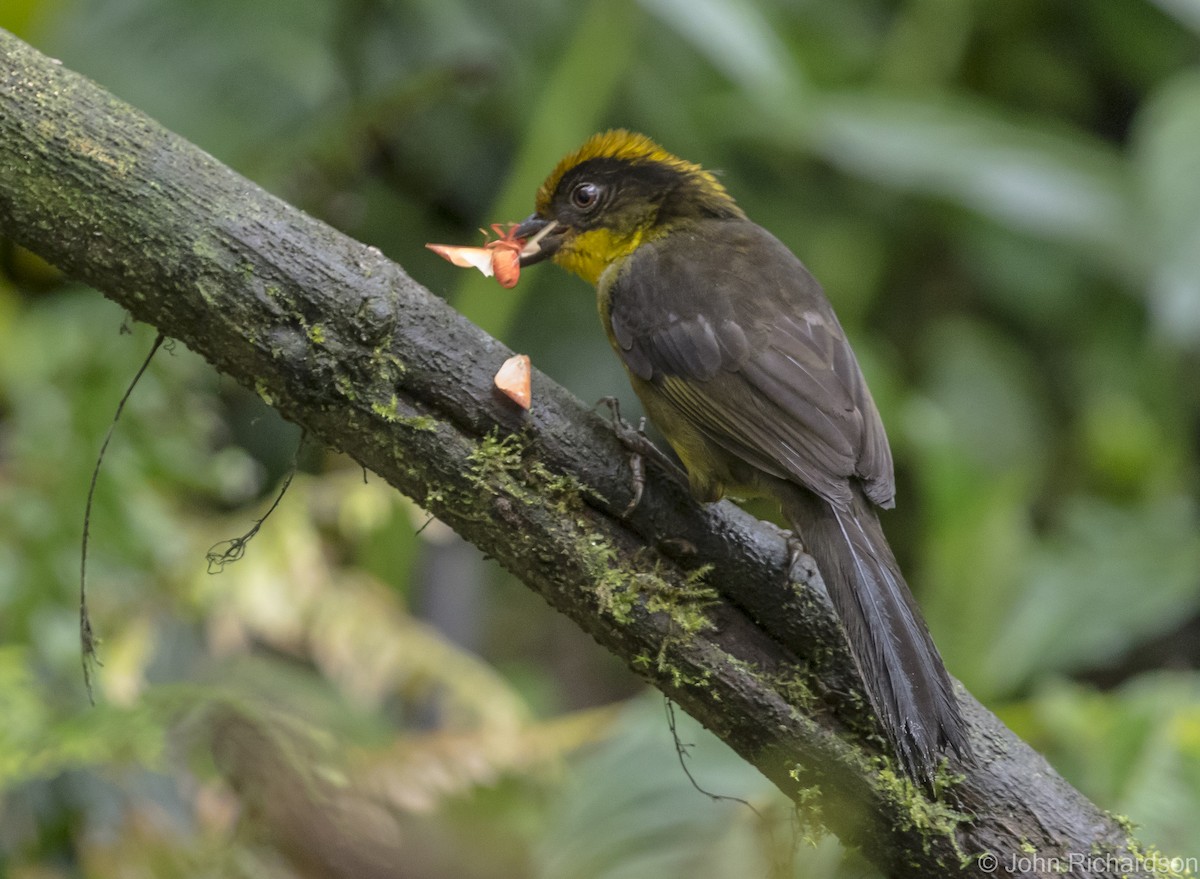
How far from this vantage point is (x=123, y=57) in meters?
4.32

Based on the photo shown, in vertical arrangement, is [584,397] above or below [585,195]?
below

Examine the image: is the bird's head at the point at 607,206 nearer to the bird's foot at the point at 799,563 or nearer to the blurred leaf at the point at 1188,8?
the bird's foot at the point at 799,563

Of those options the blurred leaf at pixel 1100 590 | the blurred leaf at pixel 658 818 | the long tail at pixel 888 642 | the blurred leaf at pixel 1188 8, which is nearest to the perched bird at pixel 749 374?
the long tail at pixel 888 642

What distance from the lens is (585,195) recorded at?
2887mm

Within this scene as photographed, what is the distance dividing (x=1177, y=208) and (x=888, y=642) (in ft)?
9.88

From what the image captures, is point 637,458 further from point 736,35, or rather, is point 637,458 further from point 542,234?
point 736,35

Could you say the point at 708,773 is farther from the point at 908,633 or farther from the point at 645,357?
the point at 908,633

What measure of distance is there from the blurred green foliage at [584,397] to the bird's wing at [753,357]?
718mm

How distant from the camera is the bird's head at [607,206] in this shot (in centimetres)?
289

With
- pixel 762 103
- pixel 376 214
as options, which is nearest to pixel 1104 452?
pixel 762 103

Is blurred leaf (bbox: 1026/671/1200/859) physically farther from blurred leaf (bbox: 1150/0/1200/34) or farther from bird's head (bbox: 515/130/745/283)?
blurred leaf (bbox: 1150/0/1200/34)

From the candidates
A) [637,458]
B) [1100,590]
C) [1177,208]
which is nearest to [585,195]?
[637,458]

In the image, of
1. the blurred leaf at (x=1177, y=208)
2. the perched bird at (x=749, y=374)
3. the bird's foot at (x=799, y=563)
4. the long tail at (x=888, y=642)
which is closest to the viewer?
the long tail at (x=888, y=642)

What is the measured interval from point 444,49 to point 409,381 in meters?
3.23
